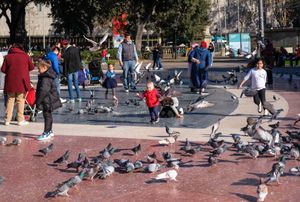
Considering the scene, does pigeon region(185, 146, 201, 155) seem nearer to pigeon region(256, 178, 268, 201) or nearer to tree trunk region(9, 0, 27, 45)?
pigeon region(256, 178, 268, 201)

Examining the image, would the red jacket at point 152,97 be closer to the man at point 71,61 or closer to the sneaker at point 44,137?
the sneaker at point 44,137

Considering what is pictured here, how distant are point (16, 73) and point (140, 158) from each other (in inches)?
181

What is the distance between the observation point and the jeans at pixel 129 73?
714 inches

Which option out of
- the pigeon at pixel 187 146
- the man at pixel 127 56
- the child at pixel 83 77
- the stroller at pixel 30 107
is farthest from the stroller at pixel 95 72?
the pigeon at pixel 187 146

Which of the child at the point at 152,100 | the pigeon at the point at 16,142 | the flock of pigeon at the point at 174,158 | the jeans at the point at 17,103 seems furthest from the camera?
the jeans at the point at 17,103

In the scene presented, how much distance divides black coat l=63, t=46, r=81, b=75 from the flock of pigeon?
6490mm

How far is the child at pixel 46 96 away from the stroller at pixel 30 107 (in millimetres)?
2397

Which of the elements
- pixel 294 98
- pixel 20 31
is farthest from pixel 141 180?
pixel 20 31

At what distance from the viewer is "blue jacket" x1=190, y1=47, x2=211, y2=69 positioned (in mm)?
17469

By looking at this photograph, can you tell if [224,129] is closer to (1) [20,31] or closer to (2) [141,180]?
(2) [141,180]

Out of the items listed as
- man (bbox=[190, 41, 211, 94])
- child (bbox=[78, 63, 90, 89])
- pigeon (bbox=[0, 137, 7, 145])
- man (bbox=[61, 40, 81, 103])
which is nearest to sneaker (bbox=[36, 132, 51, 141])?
pigeon (bbox=[0, 137, 7, 145])

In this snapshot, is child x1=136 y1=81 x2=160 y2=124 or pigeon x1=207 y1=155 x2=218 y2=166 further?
child x1=136 y1=81 x2=160 y2=124

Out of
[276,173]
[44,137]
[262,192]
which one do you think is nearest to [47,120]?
[44,137]

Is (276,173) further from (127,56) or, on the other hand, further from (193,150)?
(127,56)
